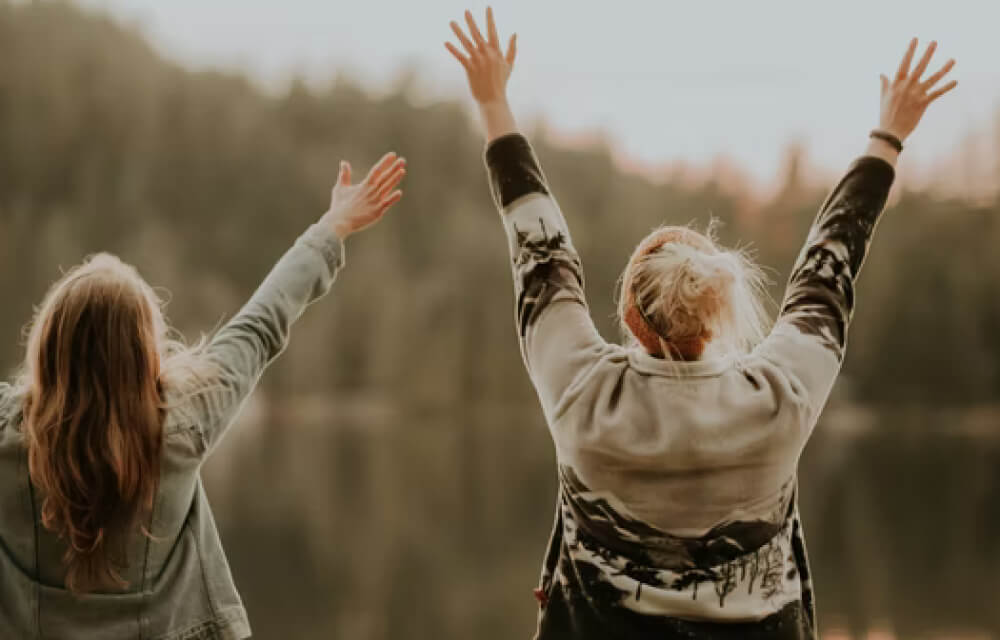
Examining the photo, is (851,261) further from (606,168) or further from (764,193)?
(606,168)

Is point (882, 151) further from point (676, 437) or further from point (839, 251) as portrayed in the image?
point (676, 437)

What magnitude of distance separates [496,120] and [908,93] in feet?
2.39

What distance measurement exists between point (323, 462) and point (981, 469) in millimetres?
13652

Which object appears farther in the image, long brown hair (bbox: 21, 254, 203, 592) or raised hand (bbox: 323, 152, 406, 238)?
raised hand (bbox: 323, 152, 406, 238)

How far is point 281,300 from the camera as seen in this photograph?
2.25m

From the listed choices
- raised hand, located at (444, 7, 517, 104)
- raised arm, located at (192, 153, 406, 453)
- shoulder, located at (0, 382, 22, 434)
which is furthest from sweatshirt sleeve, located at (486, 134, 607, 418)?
shoulder, located at (0, 382, 22, 434)

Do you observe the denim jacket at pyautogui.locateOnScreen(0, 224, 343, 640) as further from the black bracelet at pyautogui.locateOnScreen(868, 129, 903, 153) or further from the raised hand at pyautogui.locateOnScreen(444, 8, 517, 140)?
the black bracelet at pyautogui.locateOnScreen(868, 129, 903, 153)

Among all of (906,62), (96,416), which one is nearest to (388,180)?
(96,416)

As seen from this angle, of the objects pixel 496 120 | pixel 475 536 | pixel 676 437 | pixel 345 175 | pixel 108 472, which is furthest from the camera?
pixel 475 536

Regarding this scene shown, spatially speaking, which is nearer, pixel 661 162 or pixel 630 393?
pixel 630 393

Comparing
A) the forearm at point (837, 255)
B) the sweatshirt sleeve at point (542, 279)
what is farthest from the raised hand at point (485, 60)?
the forearm at point (837, 255)

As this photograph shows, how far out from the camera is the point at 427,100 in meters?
59.8

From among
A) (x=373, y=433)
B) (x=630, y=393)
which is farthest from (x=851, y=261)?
(x=373, y=433)

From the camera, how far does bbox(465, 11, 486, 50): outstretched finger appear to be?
7.20 ft
